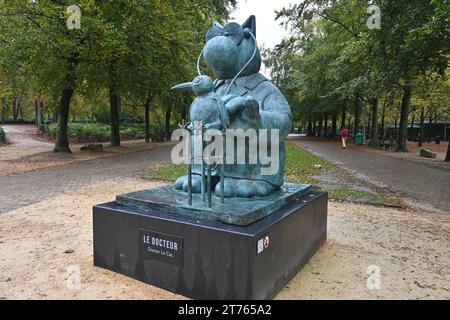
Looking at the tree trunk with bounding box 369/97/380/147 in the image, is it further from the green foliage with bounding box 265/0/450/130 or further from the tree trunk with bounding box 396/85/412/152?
the tree trunk with bounding box 396/85/412/152

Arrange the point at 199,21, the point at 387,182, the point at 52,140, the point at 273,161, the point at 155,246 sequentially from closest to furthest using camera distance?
the point at 155,246 → the point at 273,161 → the point at 387,182 → the point at 199,21 → the point at 52,140

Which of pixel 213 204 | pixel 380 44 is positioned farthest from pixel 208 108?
pixel 380 44

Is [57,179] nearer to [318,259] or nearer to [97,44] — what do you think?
[97,44]

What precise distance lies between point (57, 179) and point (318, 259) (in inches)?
336

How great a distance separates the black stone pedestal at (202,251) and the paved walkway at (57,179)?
14.1ft

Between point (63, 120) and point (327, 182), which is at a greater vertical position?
point (63, 120)

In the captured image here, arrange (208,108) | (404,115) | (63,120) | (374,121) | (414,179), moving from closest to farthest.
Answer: (208,108) → (414,179) → (63,120) → (404,115) → (374,121)

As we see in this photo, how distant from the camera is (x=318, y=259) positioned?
4.43 meters

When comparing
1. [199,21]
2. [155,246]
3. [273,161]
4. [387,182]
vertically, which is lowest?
[387,182]

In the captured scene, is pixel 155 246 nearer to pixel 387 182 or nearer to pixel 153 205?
pixel 153 205
